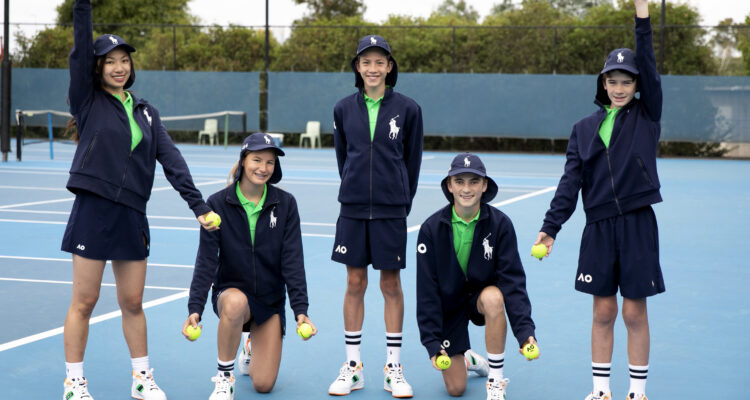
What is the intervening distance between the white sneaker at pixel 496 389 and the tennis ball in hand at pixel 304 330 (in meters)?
0.84

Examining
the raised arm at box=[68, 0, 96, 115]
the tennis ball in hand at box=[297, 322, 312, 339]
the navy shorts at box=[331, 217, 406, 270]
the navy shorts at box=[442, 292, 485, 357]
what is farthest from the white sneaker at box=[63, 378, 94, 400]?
the navy shorts at box=[442, 292, 485, 357]

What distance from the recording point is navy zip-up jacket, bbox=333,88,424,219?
14.6ft

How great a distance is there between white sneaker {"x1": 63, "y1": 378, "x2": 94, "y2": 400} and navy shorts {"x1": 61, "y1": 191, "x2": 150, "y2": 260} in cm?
54

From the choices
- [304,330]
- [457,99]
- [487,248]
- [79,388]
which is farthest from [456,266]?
[457,99]

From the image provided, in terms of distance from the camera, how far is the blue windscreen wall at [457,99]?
21875mm

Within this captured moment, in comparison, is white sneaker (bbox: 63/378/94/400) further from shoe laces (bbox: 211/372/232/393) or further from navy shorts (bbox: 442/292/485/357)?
navy shorts (bbox: 442/292/485/357)

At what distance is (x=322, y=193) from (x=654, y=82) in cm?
913

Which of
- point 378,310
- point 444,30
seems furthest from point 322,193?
point 444,30

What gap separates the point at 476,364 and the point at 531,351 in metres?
0.68

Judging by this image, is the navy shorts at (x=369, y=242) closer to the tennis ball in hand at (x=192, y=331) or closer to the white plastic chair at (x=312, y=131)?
the tennis ball in hand at (x=192, y=331)

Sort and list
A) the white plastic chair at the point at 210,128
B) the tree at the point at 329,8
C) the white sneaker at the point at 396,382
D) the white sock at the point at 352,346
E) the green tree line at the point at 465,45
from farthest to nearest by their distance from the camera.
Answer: the tree at the point at 329,8 → the white plastic chair at the point at 210,128 → the green tree line at the point at 465,45 → the white sock at the point at 352,346 → the white sneaker at the point at 396,382

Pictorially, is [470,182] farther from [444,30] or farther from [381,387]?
[444,30]

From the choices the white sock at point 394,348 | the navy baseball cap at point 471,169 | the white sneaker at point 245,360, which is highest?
the navy baseball cap at point 471,169

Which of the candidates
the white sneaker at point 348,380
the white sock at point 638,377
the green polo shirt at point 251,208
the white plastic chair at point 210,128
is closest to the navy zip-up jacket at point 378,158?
the green polo shirt at point 251,208
